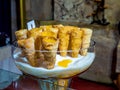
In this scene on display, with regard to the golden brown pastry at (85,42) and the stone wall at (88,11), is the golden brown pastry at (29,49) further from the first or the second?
the stone wall at (88,11)

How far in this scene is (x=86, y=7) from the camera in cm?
298

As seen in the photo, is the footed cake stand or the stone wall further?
the stone wall

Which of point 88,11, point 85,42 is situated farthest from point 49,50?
point 88,11

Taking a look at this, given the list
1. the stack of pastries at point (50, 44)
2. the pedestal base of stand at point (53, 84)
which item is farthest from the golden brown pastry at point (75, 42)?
the pedestal base of stand at point (53, 84)

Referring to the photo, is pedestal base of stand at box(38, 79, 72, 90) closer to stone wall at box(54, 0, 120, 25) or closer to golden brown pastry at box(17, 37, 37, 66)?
golden brown pastry at box(17, 37, 37, 66)

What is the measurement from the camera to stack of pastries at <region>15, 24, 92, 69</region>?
0.73m

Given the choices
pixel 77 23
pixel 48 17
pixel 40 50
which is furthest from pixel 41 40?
pixel 48 17

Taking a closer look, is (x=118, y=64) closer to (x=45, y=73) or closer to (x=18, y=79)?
(x=18, y=79)

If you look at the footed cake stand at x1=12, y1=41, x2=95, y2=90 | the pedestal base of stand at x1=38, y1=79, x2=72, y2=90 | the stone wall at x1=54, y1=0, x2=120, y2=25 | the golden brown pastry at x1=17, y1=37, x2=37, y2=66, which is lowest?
the pedestal base of stand at x1=38, y1=79, x2=72, y2=90

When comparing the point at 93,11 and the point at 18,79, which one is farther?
the point at 93,11

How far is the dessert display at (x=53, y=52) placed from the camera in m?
0.74

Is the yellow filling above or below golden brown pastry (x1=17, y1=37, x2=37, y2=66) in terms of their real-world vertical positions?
below

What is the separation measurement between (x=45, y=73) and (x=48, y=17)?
2.45 m

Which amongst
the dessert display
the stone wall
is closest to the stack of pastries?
the dessert display
